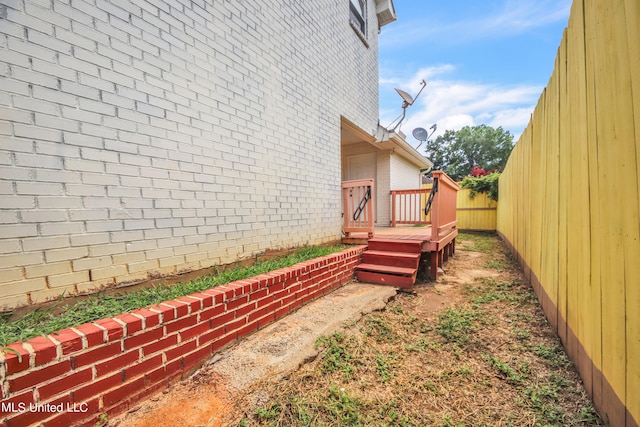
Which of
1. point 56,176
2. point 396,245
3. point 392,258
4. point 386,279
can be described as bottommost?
point 386,279

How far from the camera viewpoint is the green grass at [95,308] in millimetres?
1358

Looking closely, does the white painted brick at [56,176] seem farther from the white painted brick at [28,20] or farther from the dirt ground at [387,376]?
the dirt ground at [387,376]

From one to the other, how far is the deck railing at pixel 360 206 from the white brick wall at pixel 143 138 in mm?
1137

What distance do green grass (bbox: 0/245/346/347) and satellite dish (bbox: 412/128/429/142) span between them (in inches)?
456

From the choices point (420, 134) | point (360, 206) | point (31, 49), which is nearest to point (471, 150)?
point (420, 134)

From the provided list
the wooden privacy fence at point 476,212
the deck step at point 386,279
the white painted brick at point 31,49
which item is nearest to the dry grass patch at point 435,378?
the deck step at point 386,279

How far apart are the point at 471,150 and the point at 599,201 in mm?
38535

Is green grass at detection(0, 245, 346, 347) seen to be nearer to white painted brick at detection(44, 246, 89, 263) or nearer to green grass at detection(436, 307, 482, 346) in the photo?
white painted brick at detection(44, 246, 89, 263)

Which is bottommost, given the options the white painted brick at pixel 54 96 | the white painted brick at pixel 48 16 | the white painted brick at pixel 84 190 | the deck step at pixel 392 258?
the deck step at pixel 392 258

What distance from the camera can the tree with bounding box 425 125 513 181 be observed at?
32.6 metres

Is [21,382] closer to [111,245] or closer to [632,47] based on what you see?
[111,245]

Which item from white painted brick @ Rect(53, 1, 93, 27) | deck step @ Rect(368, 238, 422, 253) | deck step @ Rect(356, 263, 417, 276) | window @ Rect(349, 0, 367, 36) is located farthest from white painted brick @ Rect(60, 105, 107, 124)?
window @ Rect(349, 0, 367, 36)

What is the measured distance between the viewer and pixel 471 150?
33.9m

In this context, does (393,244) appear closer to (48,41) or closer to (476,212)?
(48,41)
